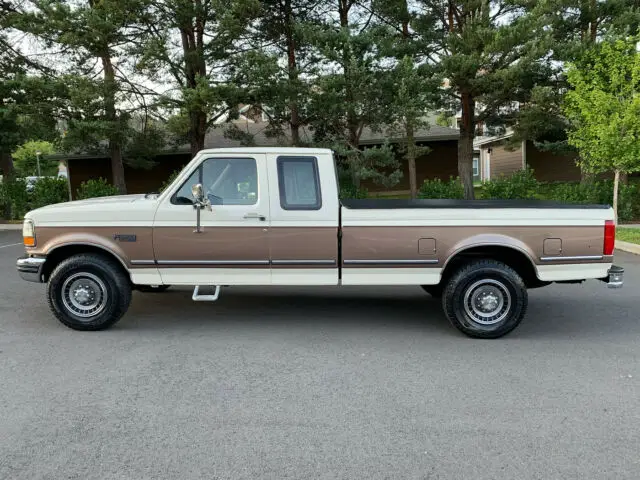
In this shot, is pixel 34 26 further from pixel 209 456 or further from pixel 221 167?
pixel 209 456

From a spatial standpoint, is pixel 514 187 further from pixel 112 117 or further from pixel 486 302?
pixel 112 117

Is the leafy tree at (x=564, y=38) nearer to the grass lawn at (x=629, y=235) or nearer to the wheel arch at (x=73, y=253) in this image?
the grass lawn at (x=629, y=235)

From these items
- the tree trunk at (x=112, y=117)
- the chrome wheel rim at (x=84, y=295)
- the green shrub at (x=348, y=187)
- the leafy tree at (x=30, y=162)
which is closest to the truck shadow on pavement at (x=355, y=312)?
the chrome wheel rim at (x=84, y=295)

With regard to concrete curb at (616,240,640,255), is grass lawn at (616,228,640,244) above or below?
above

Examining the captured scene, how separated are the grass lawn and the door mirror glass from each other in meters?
10.5

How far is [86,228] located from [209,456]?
340 centimetres

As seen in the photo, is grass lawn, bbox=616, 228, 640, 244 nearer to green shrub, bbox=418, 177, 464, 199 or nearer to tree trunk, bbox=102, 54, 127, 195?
green shrub, bbox=418, 177, 464, 199

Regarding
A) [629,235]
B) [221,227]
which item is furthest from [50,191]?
[629,235]

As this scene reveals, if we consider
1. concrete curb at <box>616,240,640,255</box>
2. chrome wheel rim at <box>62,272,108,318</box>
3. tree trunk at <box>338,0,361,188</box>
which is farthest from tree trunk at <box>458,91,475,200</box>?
chrome wheel rim at <box>62,272,108,318</box>

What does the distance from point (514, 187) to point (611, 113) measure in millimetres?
3715

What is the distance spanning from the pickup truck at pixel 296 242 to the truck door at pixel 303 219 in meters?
0.01

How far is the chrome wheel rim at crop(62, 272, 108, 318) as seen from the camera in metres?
5.65

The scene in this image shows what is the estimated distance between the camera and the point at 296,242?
5.52 m

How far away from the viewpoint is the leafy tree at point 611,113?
1299 centimetres
